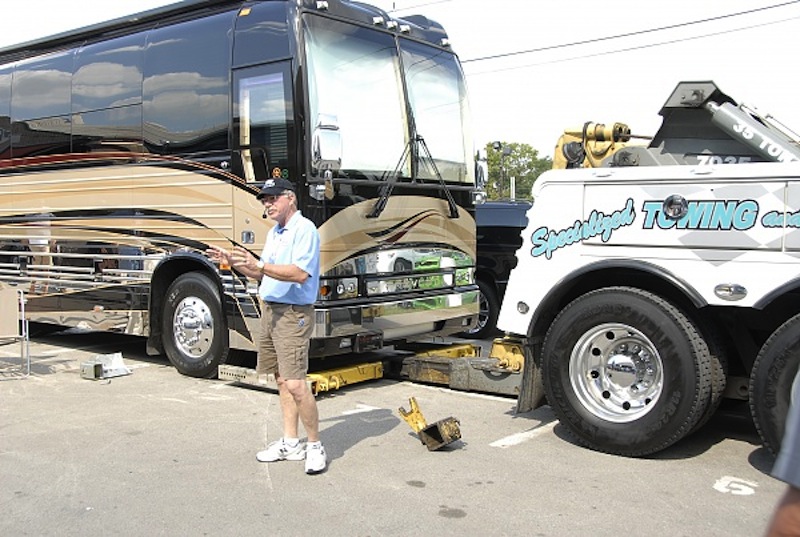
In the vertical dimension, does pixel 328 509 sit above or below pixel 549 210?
below

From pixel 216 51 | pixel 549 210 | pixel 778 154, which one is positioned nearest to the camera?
pixel 778 154

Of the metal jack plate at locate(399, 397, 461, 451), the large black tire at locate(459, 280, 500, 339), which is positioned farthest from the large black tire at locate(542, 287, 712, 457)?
the large black tire at locate(459, 280, 500, 339)

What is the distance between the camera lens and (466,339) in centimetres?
1158

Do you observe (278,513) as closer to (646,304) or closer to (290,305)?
(290,305)

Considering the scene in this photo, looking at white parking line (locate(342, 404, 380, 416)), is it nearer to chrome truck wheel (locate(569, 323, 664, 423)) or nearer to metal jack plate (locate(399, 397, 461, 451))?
metal jack plate (locate(399, 397, 461, 451))

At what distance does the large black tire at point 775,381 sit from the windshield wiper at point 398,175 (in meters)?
3.75

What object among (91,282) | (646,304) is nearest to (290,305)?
(646,304)

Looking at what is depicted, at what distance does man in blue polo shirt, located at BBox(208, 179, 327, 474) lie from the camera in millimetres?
5188

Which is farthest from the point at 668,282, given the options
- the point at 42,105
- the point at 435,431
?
the point at 42,105

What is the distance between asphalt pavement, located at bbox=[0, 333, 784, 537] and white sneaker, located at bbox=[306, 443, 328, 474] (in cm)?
6

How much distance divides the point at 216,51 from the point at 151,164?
4.85ft

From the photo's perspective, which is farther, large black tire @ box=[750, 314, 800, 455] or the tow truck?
the tow truck

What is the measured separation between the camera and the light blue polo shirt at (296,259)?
17.2 ft

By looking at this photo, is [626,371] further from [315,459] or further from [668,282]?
[315,459]
